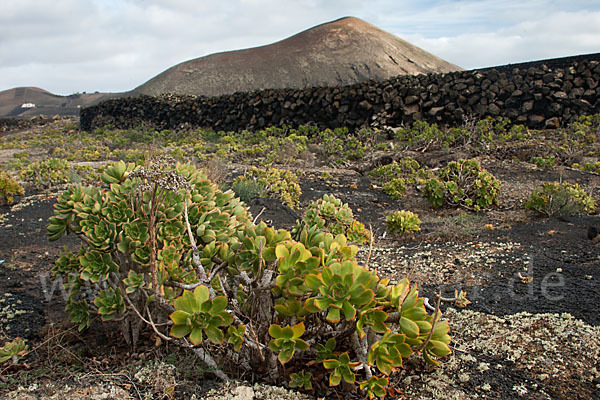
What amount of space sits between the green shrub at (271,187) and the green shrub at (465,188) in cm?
167

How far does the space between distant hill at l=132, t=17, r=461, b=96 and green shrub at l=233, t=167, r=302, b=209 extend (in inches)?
716

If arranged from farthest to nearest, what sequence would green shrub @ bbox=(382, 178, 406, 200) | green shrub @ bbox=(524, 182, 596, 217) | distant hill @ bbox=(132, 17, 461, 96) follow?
distant hill @ bbox=(132, 17, 461, 96) < green shrub @ bbox=(382, 178, 406, 200) < green shrub @ bbox=(524, 182, 596, 217)

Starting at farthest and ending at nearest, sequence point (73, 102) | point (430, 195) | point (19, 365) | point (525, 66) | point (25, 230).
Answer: point (73, 102), point (525, 66), point (430, 195), point (25, 230), point (19, 365)

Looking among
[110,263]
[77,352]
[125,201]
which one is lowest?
[77,352]

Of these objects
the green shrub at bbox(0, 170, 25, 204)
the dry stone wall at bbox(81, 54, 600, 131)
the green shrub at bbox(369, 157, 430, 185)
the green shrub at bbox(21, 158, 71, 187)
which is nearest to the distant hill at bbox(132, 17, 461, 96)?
the dry stone wall at bbox(81, 54, 600, 131)

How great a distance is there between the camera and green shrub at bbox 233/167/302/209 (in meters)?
5.60

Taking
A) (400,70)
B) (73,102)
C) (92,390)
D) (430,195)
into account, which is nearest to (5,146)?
(430,195)

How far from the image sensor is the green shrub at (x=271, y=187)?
5598 millimetres

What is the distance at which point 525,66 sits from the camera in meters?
12.1

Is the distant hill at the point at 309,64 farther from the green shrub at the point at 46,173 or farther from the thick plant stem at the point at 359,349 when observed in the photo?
the thick plant stem at the point at 359,349

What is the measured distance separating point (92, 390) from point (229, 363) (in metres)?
0.52

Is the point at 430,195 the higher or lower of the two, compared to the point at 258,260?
lower

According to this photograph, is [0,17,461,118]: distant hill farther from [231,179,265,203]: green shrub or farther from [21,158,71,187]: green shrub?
[231,179,265,203]: green shrub

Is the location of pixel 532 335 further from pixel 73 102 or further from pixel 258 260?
pixel 73 102
